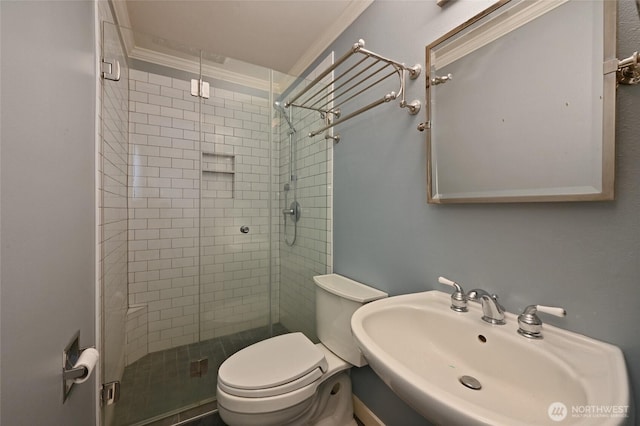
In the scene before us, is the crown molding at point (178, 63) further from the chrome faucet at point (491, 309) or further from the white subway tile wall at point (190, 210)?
the chrome faucet at point (491, 309)

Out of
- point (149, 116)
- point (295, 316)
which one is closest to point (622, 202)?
point (295, 316)

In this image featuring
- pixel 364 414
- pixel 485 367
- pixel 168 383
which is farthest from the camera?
pixel 168 383

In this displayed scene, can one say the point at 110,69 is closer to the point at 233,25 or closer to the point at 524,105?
the point at 233,25

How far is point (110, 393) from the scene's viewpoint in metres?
1.24

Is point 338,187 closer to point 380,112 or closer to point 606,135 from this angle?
point 380,112

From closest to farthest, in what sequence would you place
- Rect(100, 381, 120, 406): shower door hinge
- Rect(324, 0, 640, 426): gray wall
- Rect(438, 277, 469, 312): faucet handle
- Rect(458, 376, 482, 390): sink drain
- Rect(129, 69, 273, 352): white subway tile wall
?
Rect(324, 0, 640, 426): gray wall → Rect(458, 376, 482, 390): sink drain → Rect(438, 277, 469, 312): faucet handle → Rect(100, 381, 120, 406): shower door hinge → Rect(129, 69, 273, 352): white subway tile wall

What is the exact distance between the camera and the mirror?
0.65 meters

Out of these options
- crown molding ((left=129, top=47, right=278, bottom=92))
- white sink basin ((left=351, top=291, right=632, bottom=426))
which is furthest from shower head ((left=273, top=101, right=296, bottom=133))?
white sink basin ((left=351, top=291, right=632, bottom=426))

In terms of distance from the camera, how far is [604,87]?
64 cm

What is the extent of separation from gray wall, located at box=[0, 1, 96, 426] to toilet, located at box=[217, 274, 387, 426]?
1.74ft

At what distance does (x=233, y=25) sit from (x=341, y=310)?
6.55 ft

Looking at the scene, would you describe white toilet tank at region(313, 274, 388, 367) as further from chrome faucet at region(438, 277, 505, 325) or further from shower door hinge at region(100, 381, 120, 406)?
shower door hinge at region(100, 381, 120, 406)

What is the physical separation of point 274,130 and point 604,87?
1.75 metres

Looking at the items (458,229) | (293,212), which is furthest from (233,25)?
(458,229)
